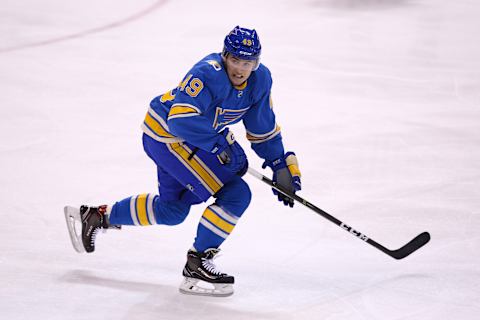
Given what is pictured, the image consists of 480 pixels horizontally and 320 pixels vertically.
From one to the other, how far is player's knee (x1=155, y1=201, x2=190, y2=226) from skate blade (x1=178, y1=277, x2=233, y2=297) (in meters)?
0.27

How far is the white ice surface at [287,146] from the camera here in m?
3.21

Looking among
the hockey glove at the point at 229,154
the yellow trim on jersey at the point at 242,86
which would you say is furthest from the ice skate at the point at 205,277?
the yellow trim on jersey at the point at 242,86

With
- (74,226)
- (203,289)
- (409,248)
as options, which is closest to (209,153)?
(203,289)

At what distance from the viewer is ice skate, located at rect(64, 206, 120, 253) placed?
3486 millimetres

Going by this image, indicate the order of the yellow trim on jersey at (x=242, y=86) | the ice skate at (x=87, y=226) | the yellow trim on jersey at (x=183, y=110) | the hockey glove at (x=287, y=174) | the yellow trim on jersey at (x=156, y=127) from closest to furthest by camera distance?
1. the yellow trim on jersey at (x=183, y=110)
2. the yellow trim on jersey at (x=242, y=86)
3. the yellow trim on jersey at (x=156, y=127)
4. the hockey glove at (x=287, y=174)
5. the ice skate at (x=87, y=226)

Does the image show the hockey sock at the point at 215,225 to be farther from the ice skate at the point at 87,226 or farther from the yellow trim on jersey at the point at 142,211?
the ice skate at the point at 87,226

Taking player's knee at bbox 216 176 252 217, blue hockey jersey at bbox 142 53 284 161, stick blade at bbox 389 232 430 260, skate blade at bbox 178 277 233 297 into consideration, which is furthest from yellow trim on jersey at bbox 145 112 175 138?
stick blade at bbox 389 232 430 260

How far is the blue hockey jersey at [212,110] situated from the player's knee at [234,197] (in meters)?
0.21

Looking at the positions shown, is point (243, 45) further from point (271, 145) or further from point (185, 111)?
point (271, 145)

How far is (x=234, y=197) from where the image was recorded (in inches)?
124

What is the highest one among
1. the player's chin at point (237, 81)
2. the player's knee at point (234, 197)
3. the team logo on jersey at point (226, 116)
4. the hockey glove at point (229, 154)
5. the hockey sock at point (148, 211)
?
the player's chin at point (237, 81)

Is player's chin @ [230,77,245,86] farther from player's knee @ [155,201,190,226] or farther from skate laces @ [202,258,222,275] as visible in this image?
skate laces @ [202,258,222,275]

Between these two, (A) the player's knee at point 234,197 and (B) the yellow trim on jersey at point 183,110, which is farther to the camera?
(A) the player's knee at point 234,197

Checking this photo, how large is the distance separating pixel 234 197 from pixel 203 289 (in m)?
0.39
